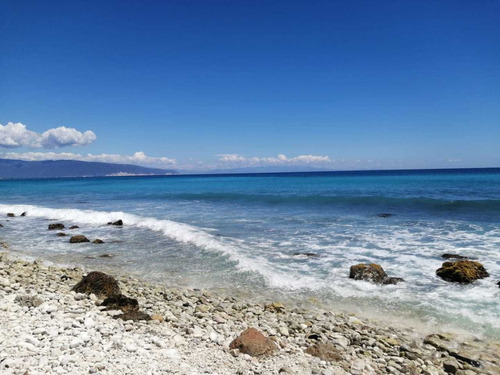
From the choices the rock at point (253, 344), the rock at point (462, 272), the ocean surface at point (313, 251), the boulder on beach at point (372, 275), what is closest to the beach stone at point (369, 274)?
the boulder on beach at point (372, 275)

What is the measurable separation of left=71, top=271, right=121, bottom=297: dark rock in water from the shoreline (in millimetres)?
298

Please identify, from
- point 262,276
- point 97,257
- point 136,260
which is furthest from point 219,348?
point 97,257

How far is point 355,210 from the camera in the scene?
26297 mm

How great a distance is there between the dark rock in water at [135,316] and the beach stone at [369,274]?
20.5 feet

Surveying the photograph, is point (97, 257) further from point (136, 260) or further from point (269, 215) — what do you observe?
point (269, 215)

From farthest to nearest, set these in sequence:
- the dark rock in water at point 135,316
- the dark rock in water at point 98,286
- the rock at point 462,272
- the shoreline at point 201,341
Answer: the rock at point 462,272
the dark rock in water at point 98,286
the dark rock in water at point 135,316
the shoreline at point 201,341

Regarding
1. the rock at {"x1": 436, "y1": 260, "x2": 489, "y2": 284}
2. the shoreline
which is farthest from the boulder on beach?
the shoreline

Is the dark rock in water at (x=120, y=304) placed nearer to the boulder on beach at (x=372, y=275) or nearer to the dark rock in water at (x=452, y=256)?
the boulder on beach at (x=372, y=275)

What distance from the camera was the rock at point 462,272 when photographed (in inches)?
366

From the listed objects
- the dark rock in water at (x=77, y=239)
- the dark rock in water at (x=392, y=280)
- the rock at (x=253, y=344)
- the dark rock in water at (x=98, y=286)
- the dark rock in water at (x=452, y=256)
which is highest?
the dark rock in water at (x=98, y=286)

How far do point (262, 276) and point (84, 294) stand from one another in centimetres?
506

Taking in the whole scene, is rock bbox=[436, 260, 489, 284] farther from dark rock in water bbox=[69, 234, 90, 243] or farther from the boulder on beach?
dark rock in water bbox=[69, 234, 90, 243]

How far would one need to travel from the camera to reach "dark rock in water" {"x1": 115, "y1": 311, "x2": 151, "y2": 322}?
243 inches

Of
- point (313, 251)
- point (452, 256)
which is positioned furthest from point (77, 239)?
point (452, 256)
